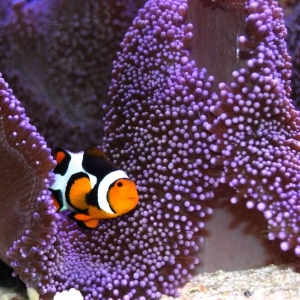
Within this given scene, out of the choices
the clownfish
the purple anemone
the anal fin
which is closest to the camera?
the purple anemone

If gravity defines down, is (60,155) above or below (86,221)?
above

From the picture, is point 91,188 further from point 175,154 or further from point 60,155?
point 175,154

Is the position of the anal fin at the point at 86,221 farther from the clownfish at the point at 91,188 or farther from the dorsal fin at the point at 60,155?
the dorsal fin at the point at 60,155

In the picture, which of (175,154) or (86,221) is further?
(86,221)

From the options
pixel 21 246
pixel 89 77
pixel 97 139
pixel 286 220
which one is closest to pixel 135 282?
pixel 21 246

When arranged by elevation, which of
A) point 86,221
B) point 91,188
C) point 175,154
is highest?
point 175,154

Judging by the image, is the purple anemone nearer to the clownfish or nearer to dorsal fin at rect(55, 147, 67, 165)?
the clownfish

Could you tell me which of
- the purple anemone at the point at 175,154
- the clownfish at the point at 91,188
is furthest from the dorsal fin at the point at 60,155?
the purple anemone at the point at 175,154

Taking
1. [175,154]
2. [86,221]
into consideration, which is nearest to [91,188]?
[86,221]

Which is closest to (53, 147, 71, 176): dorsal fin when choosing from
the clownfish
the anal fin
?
the clownfish
